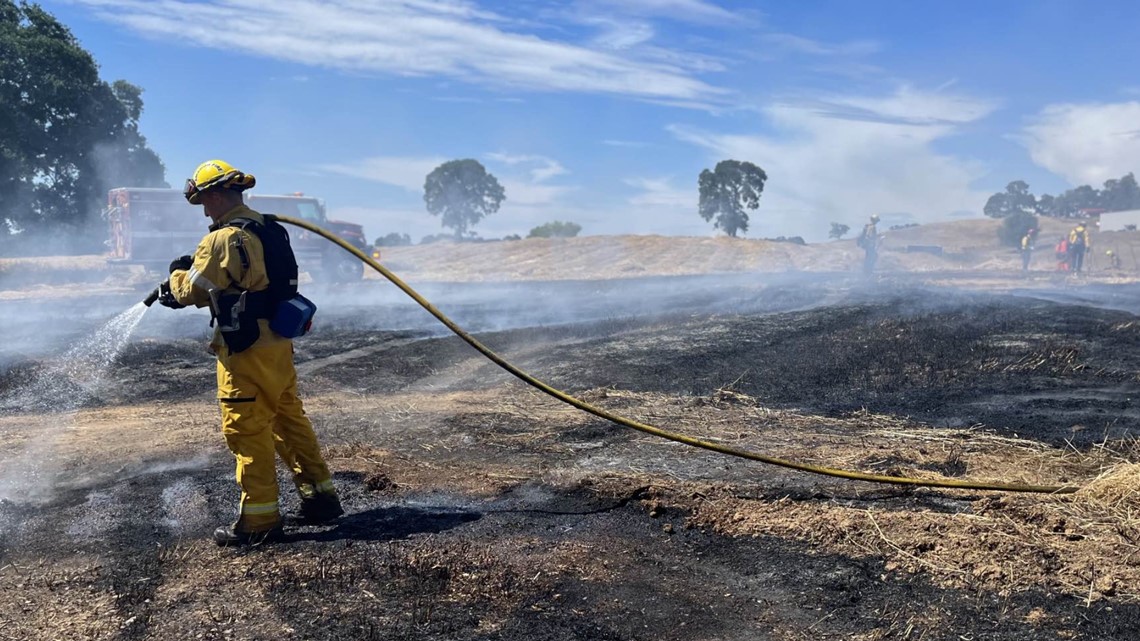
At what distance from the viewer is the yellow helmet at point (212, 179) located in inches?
166

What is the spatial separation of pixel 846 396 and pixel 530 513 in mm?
4165

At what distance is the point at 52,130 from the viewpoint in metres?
29.4

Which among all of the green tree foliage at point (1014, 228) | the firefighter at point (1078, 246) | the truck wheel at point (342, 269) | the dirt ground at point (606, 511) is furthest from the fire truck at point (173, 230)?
the green tree foliage at point (1014, 228)

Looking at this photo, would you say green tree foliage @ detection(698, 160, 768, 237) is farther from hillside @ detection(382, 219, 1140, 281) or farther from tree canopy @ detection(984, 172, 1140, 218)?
tree canopy @ detection(984, 172, 1140, 218)

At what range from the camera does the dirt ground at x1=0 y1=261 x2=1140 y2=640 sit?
3.35 m

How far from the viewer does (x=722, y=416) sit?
6.89 meters

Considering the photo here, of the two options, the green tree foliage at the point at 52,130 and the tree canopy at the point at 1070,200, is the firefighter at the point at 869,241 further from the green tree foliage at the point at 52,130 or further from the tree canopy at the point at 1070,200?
the tree canopy at the point at 1070,200

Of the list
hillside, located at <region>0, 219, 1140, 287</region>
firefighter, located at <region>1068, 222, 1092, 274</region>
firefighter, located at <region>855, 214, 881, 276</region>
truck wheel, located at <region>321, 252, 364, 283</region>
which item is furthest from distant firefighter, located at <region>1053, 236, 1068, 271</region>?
truck wheel, located at <region>321, 252, 364, 283</region>

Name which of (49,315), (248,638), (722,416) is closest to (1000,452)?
(722,416)

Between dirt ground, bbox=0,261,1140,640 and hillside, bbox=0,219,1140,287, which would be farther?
hillside, bbox=0,219,1140,287

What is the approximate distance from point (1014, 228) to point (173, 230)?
147ft

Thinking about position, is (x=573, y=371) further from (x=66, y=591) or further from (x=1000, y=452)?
(x=66, y=591)

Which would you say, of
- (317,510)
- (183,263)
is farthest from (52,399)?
(317,510)

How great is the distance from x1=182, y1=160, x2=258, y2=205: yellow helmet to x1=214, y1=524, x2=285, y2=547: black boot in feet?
5.30
